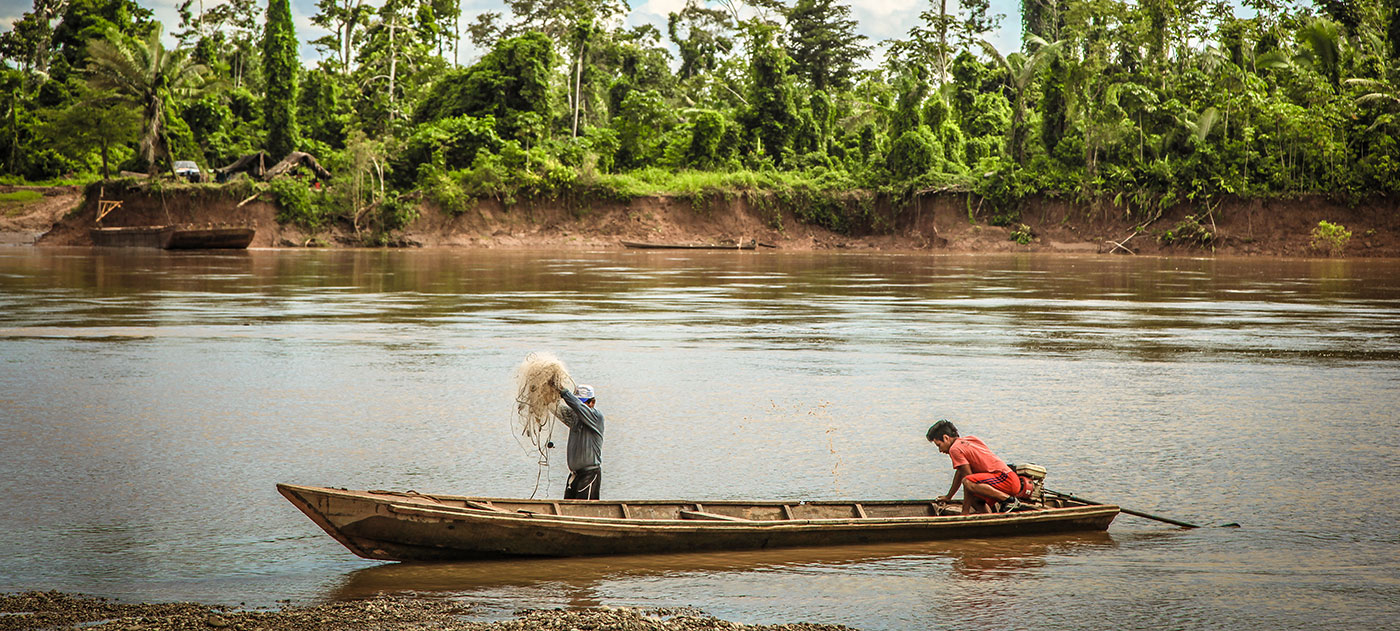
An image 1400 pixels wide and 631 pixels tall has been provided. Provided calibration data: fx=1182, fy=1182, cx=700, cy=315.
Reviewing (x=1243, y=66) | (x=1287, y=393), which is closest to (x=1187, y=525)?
(x=1287, y=393)

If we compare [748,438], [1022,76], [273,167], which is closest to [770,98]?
[1022,76]

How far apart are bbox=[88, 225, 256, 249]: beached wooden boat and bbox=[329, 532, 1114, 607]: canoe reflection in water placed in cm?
4436

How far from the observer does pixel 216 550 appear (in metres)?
7.71

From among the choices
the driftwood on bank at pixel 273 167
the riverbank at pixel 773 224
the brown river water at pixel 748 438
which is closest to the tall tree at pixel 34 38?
the riverbank at pixel 773 224

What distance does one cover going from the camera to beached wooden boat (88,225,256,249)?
158 ft

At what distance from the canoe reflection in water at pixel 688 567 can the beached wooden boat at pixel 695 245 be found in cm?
4817

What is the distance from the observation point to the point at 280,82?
194 ft

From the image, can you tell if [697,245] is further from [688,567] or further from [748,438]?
[688,567]

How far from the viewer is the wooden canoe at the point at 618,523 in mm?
6934

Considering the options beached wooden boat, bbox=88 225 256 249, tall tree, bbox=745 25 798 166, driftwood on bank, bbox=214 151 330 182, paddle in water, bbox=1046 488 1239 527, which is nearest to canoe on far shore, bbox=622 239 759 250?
tall tree, bbox=745 25 798 166

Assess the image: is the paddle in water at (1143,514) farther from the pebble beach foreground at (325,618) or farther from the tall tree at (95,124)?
the tall tree at (95,124)

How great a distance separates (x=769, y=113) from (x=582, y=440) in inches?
2141

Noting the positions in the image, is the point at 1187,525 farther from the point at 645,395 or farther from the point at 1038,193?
the point at 1038,193

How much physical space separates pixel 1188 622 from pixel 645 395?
8323 mm
